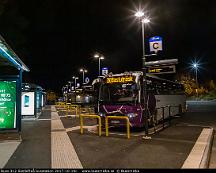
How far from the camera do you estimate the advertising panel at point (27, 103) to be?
20500 millimetres

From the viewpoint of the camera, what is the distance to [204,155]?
8203 millimetres

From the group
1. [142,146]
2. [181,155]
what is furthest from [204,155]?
[142,146]

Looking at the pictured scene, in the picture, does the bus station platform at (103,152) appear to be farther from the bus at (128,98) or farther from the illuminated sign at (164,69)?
the illuminated sign at (164,69)

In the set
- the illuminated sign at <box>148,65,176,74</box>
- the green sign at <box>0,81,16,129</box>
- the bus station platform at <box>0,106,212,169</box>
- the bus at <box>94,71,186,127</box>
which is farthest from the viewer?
the bus at <box>94,71,186,127</box>

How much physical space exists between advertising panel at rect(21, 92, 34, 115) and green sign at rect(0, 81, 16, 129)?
865 cm

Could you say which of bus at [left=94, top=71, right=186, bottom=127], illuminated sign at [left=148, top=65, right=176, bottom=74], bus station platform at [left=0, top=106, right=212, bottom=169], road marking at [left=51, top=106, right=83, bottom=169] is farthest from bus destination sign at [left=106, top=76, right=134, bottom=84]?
road marking at [left=51, top=106, right=83, bottom=169]

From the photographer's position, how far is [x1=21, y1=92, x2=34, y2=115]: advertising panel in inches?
807

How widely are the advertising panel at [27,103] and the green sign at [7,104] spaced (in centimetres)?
865

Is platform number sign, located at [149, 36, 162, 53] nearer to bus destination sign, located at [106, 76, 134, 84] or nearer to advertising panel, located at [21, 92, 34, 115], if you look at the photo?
bus destination sign, located at [106, 76, 134, 84]

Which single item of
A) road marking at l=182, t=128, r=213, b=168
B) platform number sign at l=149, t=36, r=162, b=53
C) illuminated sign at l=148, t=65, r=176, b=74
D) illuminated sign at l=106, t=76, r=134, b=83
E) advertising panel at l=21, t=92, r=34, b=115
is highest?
platform number sign at l=149, t=36, r=162, b=53

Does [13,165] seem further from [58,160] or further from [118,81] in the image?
[118,81]

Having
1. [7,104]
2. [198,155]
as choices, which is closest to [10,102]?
[7,104]

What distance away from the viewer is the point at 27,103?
20.8 metres

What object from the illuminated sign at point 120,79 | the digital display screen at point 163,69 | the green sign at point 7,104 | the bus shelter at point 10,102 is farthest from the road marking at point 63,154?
the digital display screen at point 163,69
